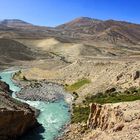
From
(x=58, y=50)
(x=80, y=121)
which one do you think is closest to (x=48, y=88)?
(x=80, y=121)

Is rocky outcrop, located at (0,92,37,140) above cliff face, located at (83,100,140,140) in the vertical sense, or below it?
below

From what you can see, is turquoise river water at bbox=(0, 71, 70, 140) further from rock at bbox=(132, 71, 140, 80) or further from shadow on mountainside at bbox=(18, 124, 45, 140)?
rock at bbox=(132, 71, 140, 80)

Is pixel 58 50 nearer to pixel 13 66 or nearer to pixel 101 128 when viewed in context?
pixel 13 66

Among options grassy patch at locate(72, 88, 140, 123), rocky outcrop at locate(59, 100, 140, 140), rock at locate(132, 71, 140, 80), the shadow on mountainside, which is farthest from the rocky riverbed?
rocky outcrop at locate(59, 100, 140, 140)

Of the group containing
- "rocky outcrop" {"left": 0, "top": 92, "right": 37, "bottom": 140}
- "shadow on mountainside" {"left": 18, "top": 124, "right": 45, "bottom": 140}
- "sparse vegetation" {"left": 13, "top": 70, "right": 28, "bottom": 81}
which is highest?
"sparse vegetation" {"left": 13, "top": 70, "right": 28, "bottom": 81}

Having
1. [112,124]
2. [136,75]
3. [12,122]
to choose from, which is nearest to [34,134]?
[12,122]

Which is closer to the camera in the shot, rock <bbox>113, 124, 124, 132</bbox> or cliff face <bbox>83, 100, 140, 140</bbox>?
cliff face <bbox>83, 100, 140, 140</bbox>

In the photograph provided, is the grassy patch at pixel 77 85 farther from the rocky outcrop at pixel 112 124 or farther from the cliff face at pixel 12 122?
the cliff face at pixel 12 122
